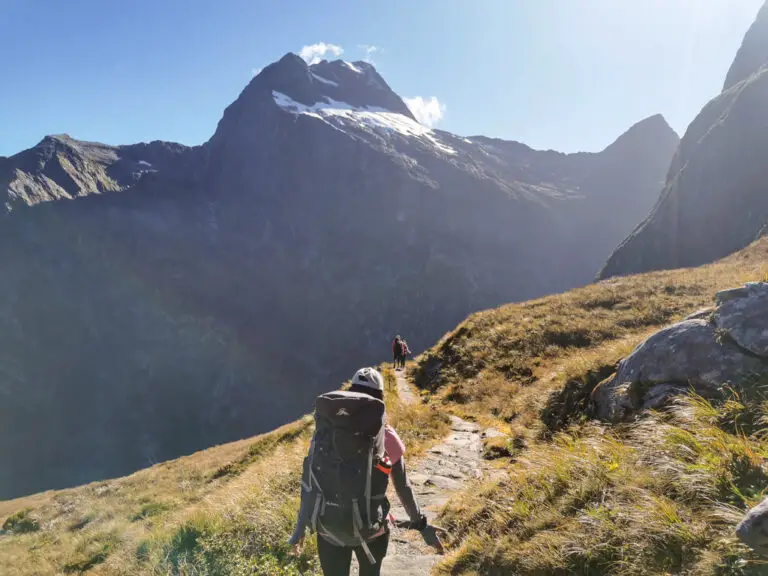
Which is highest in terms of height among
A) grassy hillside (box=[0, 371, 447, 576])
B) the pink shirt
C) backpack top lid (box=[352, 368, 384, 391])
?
backpack top lid (box=[352, 368, 384, 391])

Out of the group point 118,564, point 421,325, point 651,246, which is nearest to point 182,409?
point 421,325

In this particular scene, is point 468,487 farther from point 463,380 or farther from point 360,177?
point 360,177

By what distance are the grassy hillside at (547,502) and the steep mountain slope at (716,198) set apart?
63039mm

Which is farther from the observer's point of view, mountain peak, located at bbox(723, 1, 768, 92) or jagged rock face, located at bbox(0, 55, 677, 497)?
jagged rock face, located at bbox(0, 55, 677, 497)

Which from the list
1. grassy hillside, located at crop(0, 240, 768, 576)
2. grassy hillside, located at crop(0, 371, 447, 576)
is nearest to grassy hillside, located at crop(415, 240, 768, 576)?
grassy hillside, located at crop(0, 240, 768, 576)

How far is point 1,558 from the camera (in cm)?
1211

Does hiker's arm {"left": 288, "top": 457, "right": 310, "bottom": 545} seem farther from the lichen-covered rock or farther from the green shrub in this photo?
the green shrub

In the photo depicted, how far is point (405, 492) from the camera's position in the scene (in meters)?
3.91

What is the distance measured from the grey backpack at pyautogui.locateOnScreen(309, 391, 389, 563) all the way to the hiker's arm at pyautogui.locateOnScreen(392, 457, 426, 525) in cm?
31

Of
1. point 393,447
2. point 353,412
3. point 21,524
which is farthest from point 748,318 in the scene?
point 21,524

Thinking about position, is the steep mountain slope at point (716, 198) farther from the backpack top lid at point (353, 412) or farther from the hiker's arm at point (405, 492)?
the backpack top lid at point (353, 412)

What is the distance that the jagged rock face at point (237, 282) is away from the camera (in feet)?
452

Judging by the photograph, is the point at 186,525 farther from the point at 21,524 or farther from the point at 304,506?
the point at 21,524

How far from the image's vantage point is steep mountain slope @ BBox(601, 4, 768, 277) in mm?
66125
